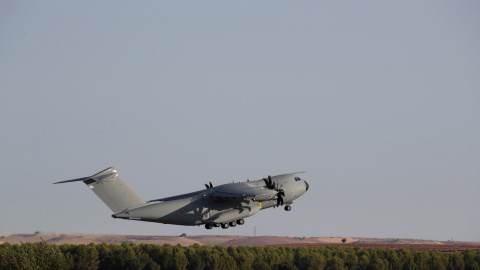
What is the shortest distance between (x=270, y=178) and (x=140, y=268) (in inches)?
1317

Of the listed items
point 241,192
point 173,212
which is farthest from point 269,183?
point 173,212

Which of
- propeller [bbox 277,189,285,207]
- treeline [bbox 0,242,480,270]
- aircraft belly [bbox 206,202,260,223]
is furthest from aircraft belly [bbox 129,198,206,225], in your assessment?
treeline [bbox 0,242,480,270]

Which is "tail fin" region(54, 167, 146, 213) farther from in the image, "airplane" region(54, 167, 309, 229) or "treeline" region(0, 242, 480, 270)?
"treeline" region(0, 242, 480, 270)

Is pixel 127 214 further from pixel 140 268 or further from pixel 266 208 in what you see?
pixel 140 268

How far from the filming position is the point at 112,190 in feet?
266

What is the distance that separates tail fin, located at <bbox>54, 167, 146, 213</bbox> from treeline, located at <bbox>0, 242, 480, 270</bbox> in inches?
1105

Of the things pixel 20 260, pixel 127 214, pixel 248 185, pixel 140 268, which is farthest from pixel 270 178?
pixel 140 268

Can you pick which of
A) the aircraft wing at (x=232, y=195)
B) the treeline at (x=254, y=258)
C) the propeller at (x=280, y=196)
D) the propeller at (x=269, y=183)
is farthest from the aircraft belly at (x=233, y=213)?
the treeline at (x=254, y=258)

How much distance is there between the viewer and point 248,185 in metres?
86.4

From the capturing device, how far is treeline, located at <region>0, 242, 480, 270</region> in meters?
111

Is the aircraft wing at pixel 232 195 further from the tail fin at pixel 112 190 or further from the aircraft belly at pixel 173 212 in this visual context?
the tail fin at pixel 112 190

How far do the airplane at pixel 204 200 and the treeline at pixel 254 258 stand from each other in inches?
898

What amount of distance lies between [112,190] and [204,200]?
849 centimetres

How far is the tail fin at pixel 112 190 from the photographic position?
80.6 metres
